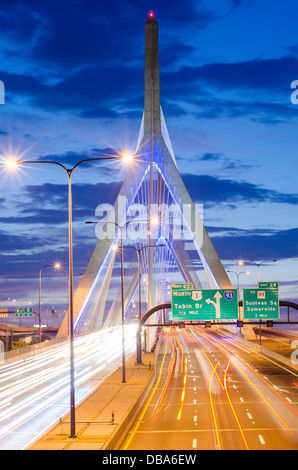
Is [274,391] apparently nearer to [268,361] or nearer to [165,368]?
[165,368]

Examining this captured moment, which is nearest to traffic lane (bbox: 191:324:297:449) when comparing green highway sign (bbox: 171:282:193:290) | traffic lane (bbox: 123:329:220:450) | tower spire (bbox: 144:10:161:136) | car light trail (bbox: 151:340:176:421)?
traffic lane (bbox: 123:329:220:450)

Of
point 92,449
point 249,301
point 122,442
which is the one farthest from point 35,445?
point 249,301

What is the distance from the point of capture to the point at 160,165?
8544 cm

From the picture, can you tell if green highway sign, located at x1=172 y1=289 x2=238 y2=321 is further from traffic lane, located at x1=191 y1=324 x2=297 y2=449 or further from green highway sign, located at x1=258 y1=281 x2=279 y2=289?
traffic lane, located at x1=191 y1=324 x2=297 y2=449

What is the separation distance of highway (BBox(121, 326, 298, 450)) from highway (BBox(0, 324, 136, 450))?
399 cm

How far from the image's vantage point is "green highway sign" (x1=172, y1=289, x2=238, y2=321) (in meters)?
47.5

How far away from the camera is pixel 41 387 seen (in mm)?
44812

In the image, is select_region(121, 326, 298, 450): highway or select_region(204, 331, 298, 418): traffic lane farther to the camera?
select_region(204, 331, 298, 418): traffic lane

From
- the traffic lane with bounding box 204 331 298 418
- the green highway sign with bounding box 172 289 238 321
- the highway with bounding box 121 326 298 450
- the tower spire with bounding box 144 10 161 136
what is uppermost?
the tower spire with bounding box 144 10 161 136

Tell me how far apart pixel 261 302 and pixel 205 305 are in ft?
12.6

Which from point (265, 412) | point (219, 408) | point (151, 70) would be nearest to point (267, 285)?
point (219, 408)

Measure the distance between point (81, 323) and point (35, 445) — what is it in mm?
60696

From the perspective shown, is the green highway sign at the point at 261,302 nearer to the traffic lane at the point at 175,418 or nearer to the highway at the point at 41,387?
the traffic lane at the point at 175,418

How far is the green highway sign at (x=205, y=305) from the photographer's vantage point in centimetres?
4753
